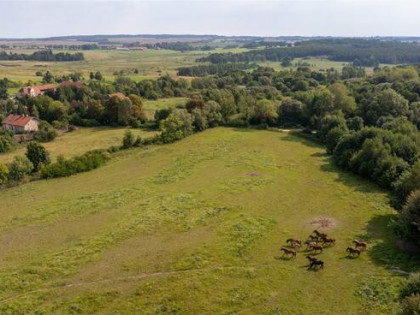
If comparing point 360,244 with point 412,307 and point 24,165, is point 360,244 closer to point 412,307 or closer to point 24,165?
point 412,307

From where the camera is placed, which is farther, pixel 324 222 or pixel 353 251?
pixel 324 222

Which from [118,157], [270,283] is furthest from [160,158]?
[270,283]

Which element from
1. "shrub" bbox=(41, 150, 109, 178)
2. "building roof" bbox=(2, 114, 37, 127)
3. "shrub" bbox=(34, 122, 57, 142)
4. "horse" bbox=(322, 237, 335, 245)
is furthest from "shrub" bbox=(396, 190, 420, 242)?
"building roof" bbox=(2, 114, 37, 127)

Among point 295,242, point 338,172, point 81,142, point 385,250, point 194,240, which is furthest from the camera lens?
point 81,142

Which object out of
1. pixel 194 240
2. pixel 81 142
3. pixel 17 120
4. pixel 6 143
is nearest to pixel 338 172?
pixel 194 240

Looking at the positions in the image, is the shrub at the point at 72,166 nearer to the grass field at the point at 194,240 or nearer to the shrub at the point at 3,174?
the grass field at the point at 194,240

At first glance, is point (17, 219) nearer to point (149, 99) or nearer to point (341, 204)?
point (341, 204)
